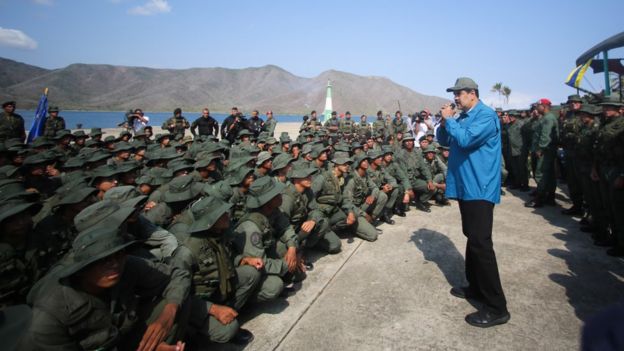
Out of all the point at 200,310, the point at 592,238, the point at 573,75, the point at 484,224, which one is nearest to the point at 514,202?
the point at 592,238

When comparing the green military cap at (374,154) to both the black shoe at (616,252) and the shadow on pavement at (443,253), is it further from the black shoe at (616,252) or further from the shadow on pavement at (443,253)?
the black shoe at (616,252)

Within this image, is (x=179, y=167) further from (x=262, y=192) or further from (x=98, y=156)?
(x=262, y=192)

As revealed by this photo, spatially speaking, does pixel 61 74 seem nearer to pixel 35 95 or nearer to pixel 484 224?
pixel 35 95

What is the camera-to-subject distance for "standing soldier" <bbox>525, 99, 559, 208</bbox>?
6.80m

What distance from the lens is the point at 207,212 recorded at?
303 centimetres

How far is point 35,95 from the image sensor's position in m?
101

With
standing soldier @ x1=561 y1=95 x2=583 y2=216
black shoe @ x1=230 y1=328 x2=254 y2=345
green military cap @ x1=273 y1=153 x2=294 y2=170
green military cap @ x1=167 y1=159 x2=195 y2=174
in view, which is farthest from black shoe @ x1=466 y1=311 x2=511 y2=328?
standing soldier @ x1=561 y1=95 x2=583 y2=216

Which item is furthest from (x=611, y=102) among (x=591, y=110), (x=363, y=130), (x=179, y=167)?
(x=363, y=130)

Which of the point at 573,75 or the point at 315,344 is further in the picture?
the point at 573,75

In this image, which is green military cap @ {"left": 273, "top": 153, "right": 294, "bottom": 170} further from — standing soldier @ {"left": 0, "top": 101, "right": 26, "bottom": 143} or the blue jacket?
standing soldier @ {"left": 0, "top": 101, "right": 26, "bottom": 143}

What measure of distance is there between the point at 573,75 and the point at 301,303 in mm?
16795

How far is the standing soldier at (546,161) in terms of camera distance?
6797 mm

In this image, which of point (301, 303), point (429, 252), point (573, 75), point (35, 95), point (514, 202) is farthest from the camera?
point (35, 95)

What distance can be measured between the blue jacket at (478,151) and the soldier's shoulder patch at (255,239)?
2072mm
